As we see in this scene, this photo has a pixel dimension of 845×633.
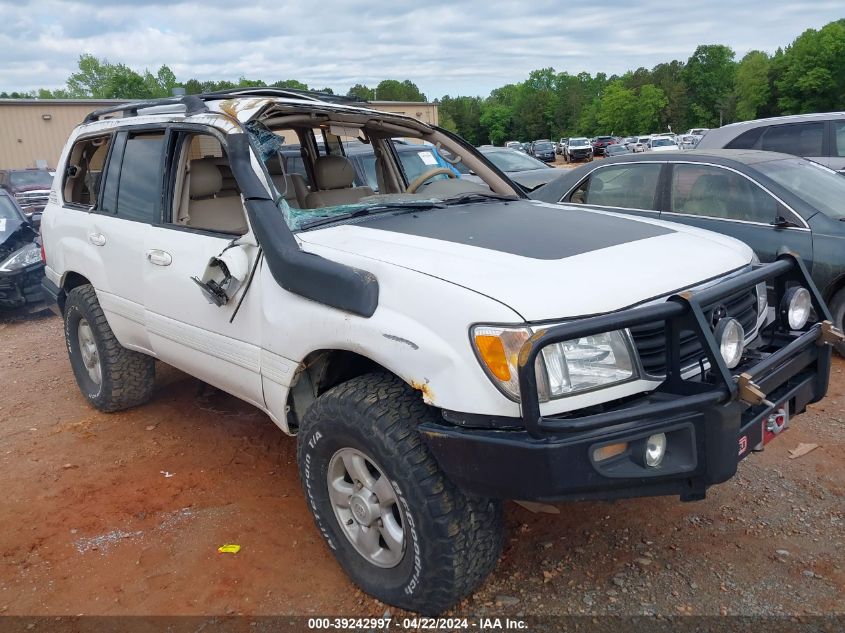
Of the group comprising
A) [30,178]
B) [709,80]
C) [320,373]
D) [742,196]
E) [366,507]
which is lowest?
[366,507]

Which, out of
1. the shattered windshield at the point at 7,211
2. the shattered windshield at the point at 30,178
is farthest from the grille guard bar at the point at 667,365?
the shattered windshield at the point at 30,178

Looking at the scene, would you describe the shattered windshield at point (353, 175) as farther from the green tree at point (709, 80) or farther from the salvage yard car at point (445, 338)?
the green tree at point (709, 80)

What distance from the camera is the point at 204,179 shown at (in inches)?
161

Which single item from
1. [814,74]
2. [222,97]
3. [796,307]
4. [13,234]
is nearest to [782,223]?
[796,307]

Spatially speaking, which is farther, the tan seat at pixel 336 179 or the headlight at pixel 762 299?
the tan seat at pixel 336 179

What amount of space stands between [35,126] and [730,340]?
35.9m

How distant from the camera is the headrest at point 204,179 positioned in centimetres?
406

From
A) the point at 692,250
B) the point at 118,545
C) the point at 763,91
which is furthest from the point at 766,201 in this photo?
the point at 763,91

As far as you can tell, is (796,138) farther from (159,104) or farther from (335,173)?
(159,104)

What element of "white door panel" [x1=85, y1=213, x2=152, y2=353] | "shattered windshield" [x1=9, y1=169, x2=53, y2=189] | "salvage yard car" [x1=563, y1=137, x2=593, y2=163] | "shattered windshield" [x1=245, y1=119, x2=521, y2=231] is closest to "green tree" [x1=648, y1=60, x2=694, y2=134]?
"salvage yard car" [x1=563, y1=137, x2=593, y2=163]

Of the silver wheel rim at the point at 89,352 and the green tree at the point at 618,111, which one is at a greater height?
the green tree at the point at 618,111

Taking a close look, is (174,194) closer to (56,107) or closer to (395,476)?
(395,476)

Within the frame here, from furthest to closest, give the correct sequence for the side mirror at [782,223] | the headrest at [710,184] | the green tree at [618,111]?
the green tree at [618,111] < the headrest at [710,184] < the side mirror at [782,223]

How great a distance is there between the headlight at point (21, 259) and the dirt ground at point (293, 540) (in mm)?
4552
